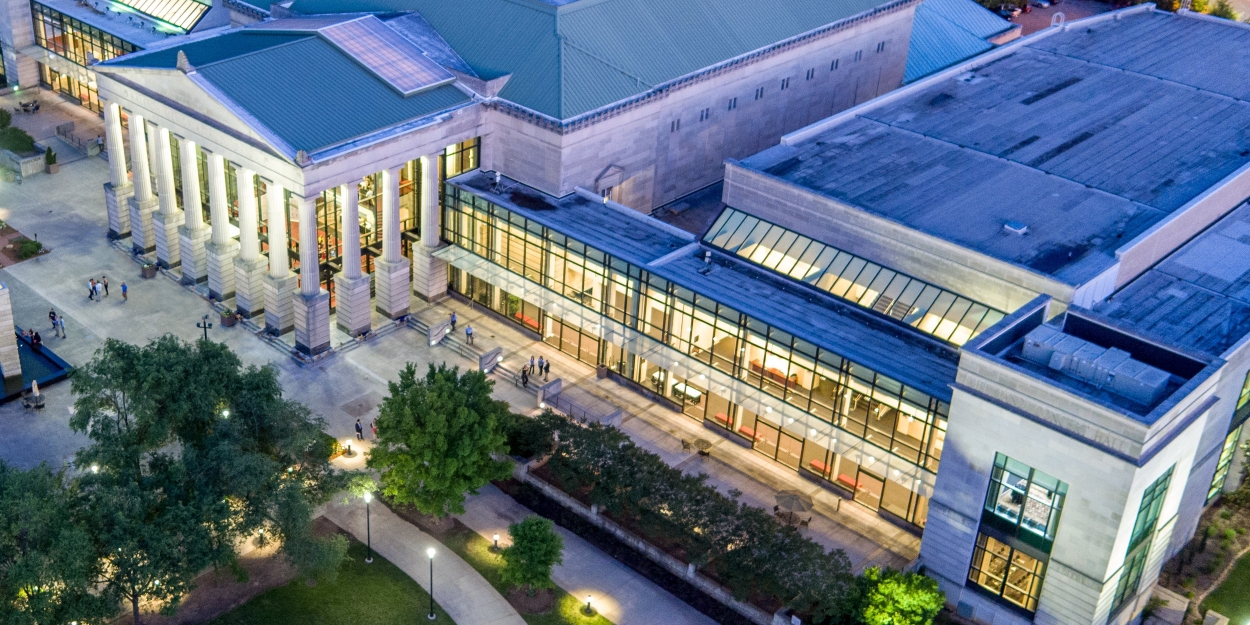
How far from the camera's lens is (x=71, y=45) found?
408 feet

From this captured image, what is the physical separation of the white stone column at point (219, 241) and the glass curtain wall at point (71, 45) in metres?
32.2

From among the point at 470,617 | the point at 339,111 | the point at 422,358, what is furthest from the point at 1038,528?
the point at 339,111

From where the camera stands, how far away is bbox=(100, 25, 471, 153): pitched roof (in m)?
86.6

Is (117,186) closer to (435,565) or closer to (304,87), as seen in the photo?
(304,87)

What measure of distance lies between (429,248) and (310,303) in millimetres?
11095

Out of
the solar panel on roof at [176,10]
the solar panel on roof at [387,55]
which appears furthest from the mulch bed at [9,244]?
the solar panel on roof at [387,55]

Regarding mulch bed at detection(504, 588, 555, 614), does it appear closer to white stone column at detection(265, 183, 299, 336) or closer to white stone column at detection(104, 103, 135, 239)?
white stone column at detection(265, 183, 299, 336)

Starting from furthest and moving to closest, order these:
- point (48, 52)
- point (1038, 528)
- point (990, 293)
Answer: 1. point (48, 52)
2. point (990, 293)
3. point (1038, 528)

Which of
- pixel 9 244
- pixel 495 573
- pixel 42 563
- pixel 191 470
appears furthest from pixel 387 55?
pixel 42 563

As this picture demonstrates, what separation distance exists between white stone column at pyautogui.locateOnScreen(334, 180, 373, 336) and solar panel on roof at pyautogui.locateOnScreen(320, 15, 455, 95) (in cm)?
820

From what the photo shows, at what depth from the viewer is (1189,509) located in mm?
77062

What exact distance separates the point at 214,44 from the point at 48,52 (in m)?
42.2

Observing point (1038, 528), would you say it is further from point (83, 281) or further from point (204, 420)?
point (83, 281)

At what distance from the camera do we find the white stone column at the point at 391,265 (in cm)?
9131
